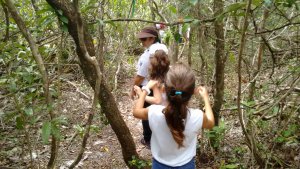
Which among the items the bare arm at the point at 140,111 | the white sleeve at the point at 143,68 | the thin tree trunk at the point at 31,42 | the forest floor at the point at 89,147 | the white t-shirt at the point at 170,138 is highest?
the thin tree trunk at the point at 31,42

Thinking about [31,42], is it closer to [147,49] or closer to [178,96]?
[178,96]

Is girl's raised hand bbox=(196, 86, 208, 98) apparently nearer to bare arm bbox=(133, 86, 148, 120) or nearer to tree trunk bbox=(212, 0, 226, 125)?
bare arm bbox=(133, 86, 148, 120)

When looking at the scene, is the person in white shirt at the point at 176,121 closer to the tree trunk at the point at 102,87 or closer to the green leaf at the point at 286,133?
the tree trunk at the point at 102,87

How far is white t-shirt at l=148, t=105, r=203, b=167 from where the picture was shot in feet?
6.72

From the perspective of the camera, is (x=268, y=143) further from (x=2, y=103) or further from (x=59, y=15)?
(x=2, y=103)

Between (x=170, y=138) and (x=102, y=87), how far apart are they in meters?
1.01

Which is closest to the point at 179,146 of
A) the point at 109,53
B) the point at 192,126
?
the point at 192,126

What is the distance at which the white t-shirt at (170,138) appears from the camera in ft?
6.72

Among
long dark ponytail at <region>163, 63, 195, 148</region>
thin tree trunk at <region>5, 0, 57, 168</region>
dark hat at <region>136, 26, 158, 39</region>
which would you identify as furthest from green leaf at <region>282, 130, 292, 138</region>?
thin tree trunk at <region>5, 0, 57, 168</region>

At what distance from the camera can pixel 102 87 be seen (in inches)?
112

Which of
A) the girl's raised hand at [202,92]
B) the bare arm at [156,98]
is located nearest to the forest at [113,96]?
the girl's raised hand at [202,92]

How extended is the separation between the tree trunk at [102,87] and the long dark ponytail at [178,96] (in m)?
0.80

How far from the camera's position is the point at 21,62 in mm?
3824

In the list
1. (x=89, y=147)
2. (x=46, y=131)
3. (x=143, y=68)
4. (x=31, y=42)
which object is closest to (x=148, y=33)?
(x=143, y=68)
